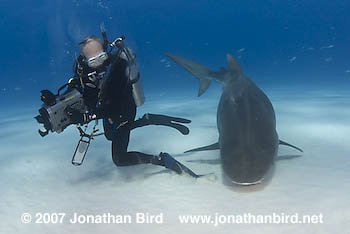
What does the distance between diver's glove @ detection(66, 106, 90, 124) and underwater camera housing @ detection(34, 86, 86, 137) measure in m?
0.04

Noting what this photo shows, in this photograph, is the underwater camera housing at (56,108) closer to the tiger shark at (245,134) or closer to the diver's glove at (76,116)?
the diver's glove at (76,116)

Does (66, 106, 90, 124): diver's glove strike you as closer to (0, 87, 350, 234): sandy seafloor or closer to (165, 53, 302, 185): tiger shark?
(0, 87, 350, 234): sandy seafloor

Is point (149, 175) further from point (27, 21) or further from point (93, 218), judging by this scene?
point (27, 21)

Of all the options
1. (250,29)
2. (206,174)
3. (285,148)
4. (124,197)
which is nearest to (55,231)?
(124,197)

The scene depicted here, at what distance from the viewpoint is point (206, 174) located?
4.03m

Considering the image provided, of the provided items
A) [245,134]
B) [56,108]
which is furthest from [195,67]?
[56,108]

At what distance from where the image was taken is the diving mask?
368 centimetres

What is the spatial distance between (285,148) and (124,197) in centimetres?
314

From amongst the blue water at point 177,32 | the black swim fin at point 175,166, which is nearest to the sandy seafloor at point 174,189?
the black swim fin at point 175,166

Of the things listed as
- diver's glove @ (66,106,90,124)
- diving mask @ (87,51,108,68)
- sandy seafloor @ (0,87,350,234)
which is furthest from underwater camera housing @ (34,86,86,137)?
sandy seafloor @ (0,87,350,234)

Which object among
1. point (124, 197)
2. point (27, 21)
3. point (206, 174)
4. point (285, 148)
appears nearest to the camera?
point (124, 197)

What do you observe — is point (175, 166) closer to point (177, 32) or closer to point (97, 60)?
point (97, 60)

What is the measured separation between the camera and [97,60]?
370 cm

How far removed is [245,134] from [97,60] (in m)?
2.18
